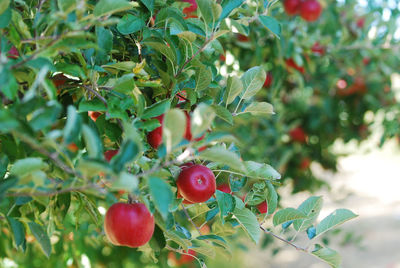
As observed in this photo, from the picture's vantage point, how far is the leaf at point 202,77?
81 centimetres

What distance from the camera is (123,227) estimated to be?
68cm

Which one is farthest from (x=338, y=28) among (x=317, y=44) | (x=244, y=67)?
(x=244, y=67)

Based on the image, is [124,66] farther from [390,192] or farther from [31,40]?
[390,192]

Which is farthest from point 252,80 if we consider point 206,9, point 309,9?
point 309,9

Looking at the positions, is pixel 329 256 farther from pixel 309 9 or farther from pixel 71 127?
pixel 309 9

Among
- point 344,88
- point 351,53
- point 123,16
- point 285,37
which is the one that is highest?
point 123,16

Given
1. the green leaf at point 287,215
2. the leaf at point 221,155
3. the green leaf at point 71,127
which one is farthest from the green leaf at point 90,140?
the green leaf at point 287,215

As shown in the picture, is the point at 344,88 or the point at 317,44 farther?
the point at 344,88

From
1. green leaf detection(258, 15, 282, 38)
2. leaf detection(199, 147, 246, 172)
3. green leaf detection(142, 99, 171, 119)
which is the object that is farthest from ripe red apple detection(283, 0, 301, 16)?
leaf detection(199, 147, 246, 172)

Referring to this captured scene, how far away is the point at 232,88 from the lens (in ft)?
2.60

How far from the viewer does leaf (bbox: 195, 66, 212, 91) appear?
2.65 feet

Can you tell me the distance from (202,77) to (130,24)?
156mm

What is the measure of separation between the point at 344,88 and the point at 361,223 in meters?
2.77

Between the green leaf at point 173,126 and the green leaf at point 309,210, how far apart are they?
39 cm
